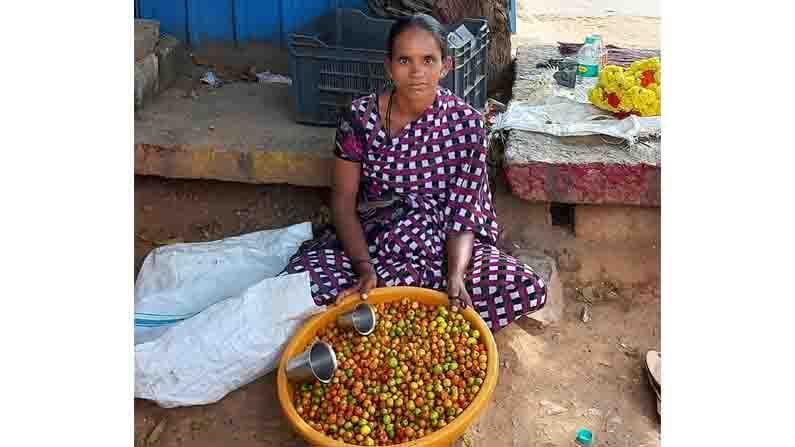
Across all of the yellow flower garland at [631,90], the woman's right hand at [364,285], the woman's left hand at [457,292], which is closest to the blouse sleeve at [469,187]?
the woman's left hand at [457,292]

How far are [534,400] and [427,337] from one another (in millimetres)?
477

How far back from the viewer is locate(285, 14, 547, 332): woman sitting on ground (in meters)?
3.38

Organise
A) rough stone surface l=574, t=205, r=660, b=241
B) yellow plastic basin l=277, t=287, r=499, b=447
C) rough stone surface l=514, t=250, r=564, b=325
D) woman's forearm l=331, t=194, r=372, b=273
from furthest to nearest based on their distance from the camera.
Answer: rough stone surface l=574, t=205, r=660, b=241 < rough stone surface l=514, t=250, r=564, b=325 < woman's forearm l=331, t=194, r=372, b=273 < yellow plastic basin l=277, t=287, r=499, b=447

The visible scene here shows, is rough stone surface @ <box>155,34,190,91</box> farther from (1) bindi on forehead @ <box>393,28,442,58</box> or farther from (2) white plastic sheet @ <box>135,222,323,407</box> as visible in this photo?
(1) bindi on forehead @ <box>393,28,442,58</box>

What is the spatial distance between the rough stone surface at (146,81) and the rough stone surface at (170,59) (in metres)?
0.08

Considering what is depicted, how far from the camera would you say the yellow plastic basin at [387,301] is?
2807 mm

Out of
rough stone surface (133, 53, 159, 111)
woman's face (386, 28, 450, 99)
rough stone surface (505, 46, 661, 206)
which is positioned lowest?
rough stone surface (505, 46, 661, 206)

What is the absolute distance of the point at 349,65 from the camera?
4.13m

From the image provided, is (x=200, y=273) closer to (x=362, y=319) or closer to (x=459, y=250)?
(x=362, y=319)

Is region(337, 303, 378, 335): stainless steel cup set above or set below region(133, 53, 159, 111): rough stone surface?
below

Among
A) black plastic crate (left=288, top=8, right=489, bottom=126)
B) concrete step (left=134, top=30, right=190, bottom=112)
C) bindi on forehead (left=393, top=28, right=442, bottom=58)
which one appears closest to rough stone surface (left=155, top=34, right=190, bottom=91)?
concrete step (left=134, top=30, right=190, bottom=112)

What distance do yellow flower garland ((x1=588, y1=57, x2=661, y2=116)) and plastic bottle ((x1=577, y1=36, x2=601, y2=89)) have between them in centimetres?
34

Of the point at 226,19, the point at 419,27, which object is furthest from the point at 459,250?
the point at 226,19

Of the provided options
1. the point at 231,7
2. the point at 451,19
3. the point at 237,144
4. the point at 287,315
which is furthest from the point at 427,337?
the point at 231,7
